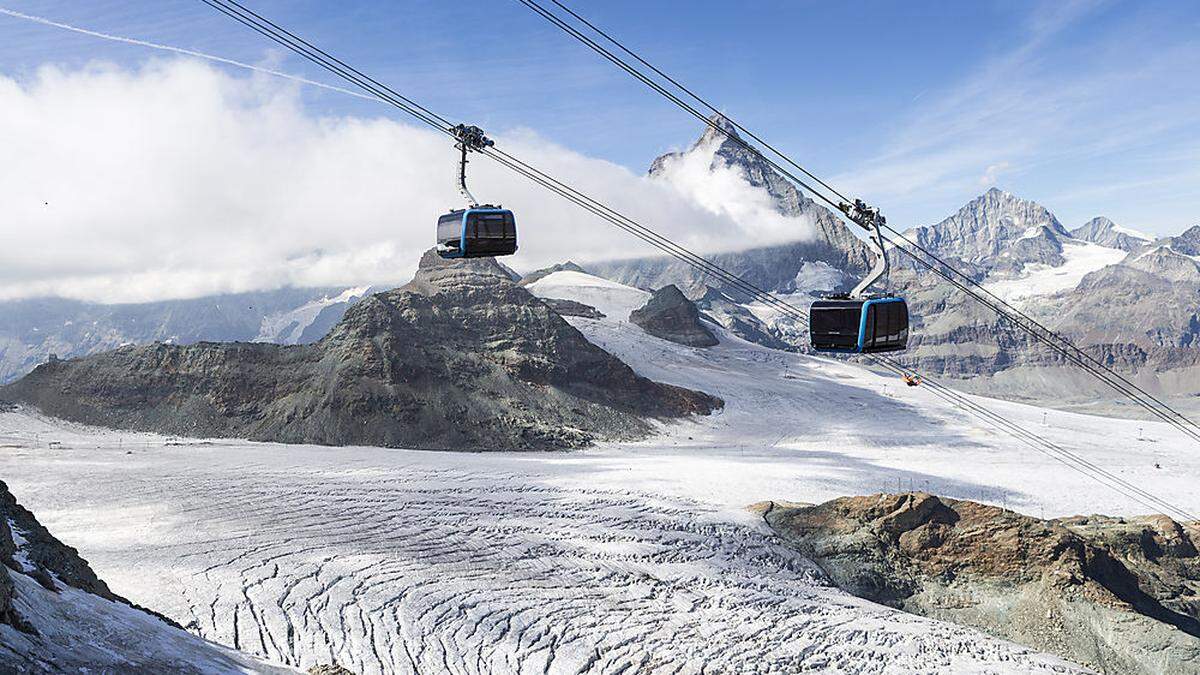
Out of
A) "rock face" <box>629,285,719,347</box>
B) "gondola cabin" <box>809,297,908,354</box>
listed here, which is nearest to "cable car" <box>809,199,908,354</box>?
"gondola cabin" <box>809,297,908,354</box>

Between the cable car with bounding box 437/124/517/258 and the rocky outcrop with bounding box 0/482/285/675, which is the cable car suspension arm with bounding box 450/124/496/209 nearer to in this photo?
the cable car with bounding box 437/124/517/258

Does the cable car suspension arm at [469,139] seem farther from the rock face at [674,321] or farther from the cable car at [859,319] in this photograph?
the rock face at [674,321]

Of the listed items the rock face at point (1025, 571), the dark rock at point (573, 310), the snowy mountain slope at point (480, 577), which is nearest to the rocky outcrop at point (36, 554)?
the snowy mountain slope at point (480, 577)

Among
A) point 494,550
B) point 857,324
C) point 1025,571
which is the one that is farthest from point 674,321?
point 857,324

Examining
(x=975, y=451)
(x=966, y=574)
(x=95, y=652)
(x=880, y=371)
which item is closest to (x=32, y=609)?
(x=95, y=652)

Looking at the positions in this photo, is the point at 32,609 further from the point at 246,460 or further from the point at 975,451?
the point at 975,451

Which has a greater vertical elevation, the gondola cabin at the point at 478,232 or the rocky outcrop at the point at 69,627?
the gondola cabin at the point at 478,232
